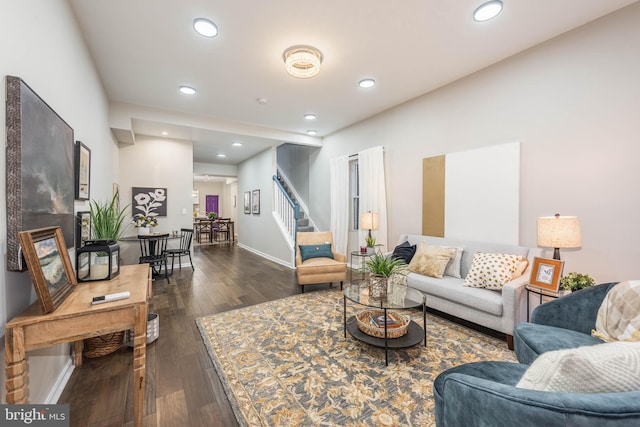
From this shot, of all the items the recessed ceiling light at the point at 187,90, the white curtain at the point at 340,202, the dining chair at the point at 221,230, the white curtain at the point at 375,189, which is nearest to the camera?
the recessed ceiling light at the point at 187,90

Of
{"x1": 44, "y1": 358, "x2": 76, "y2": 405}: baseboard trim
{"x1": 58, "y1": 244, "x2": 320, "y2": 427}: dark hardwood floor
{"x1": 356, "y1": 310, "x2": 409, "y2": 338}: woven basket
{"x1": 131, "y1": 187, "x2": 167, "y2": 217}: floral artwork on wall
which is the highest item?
{"x1": 131, "y1": 187, "x2": 167, "y2": 217}: floral artwork on wall

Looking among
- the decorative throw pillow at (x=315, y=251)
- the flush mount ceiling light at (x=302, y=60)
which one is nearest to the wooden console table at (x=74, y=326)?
the flush mount ceiling light at (x=302, y=60)

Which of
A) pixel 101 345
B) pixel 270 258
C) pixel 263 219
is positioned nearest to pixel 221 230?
pixel 263 219

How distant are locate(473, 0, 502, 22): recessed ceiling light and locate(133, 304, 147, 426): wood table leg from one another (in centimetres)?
334

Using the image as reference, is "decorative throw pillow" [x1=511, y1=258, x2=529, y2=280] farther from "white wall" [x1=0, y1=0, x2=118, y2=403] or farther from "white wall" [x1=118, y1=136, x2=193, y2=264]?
"white wall" [x1=118, y1=136, x2=193, y2=264]

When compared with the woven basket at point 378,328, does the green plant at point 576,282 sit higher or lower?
higher

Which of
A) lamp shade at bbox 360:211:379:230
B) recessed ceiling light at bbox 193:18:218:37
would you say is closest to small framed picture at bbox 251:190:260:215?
lamp shade at bbox 360:211:379:230

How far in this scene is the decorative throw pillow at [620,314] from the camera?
1470 millimetres

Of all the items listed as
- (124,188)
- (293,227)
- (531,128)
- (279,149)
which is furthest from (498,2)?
(279,149)

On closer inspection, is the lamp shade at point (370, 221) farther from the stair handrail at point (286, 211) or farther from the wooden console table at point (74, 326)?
the wooden console table at point (74, 326)

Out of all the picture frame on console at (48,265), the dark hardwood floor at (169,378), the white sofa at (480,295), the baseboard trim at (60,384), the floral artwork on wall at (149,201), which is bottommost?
the dark hardwood floor at (169,378)

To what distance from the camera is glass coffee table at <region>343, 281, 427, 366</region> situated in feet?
7.12

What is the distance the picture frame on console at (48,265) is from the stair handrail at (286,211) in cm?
412

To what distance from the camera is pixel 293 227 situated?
582 centimetres
